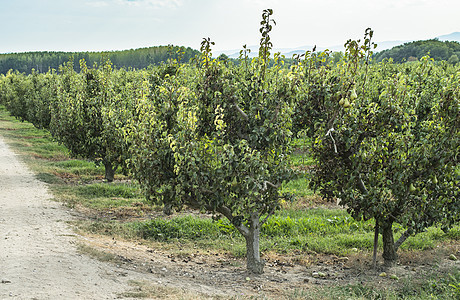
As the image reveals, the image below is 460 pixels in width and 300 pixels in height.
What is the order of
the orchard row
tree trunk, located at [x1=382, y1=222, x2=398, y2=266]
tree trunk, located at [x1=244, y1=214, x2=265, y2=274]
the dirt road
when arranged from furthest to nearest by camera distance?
tree trunk, located at [x1=382, y1=222, x2=398, y2=266] < tree trunk, located at [x1=244, y1=214, x2=265, y2=274] < the orchard row < the dirt road

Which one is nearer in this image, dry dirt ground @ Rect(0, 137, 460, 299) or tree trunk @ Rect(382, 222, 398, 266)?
dry dirt ground @ Rect(0, 137, 460, 299)

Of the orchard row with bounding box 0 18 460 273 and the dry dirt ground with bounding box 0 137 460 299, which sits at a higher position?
the orchard row with bounding box 0 18 460 273

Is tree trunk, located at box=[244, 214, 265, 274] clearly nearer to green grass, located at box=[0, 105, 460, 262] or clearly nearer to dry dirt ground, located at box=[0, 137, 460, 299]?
dry dirt ground, located at box=[0, 137, 460, 299]

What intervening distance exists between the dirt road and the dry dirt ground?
0.01 meters

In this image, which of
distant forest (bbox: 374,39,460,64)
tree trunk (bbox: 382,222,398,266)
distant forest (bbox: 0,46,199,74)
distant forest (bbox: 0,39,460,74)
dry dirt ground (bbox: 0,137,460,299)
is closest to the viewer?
dry dirt ground (bbox: 0,137,460,299)

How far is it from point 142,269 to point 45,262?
155 centimetres

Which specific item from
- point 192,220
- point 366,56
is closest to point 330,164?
point 366,56

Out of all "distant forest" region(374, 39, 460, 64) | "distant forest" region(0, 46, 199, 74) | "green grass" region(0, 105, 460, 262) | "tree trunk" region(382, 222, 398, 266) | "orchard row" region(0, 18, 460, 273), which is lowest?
"green grass" region(0, 105, 460, 262)

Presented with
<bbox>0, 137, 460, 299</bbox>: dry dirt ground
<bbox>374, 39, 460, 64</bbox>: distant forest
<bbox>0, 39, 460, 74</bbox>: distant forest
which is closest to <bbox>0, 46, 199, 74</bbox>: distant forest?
<bbox>0, 39, 460, 74</bbox>: distant forest

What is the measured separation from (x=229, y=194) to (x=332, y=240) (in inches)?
155

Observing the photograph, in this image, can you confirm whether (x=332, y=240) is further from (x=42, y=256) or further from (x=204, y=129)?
(x=42, y=256)

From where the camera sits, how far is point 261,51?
21.0ft

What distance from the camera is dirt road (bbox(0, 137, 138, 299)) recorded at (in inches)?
210

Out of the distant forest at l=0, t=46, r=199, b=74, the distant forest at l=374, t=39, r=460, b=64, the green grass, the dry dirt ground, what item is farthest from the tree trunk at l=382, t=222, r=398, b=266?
the distant forest at l=0, t=46, r=199, b=74
